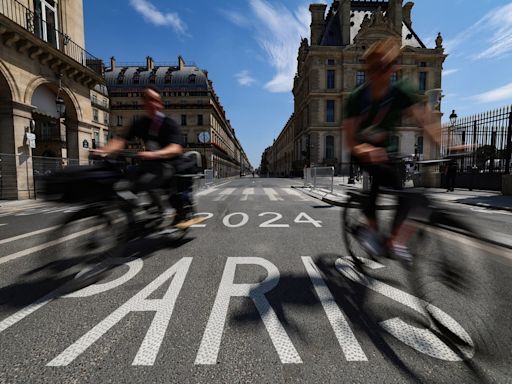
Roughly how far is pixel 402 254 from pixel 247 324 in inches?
60.9

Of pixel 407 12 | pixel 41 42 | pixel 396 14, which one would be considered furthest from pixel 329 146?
pixel 41 42

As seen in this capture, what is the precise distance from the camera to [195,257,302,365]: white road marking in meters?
1.76

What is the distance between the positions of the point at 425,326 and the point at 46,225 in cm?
729

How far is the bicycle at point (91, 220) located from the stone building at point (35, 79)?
12.0 m

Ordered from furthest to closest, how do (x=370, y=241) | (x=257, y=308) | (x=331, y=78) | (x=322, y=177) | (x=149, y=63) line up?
1. (x=149, y=63)
2. (x=331, y=78)
3. (x=322, y=177)
4. (x=370, y=241)
5. (x=257, y=308)

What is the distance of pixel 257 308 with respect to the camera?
7.63 ft

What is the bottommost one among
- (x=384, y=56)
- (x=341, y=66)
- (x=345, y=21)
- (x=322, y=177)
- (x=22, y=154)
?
(x=322, y=177)

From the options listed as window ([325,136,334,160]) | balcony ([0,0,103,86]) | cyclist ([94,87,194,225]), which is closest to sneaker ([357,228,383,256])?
cyclist ([94,87,194,225])

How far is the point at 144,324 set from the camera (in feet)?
6.86

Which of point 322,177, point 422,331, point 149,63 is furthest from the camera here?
point 149,63

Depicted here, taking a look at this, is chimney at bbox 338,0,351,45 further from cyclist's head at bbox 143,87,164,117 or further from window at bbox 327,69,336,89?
cyclist's head at bbox 143,87,164,117

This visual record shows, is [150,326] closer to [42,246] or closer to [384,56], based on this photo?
[42,246]

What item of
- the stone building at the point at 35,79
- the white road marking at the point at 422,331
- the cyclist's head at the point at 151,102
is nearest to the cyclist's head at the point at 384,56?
the white road marking at the point at 422,331

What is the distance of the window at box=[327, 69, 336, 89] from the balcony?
4792cm
